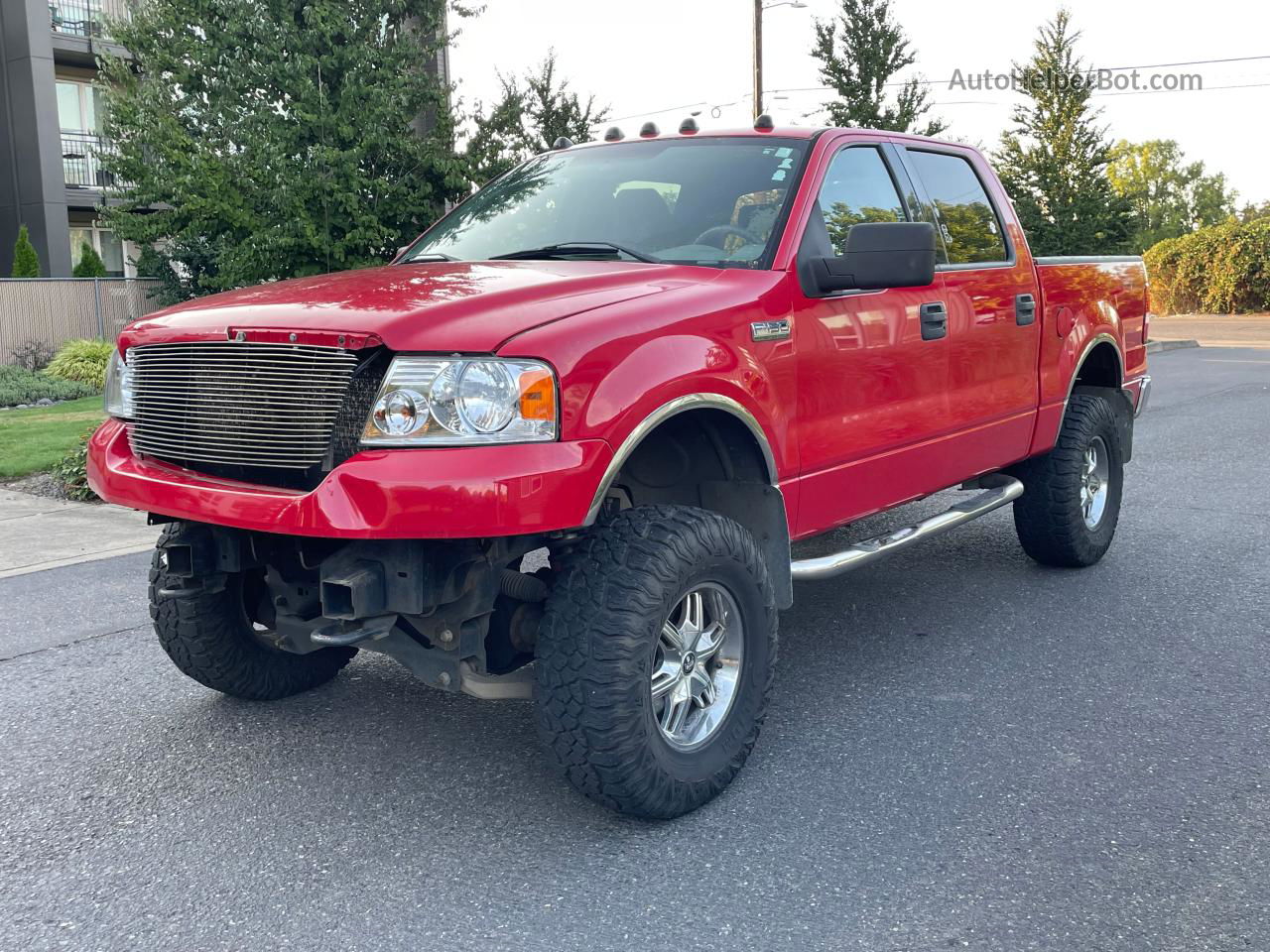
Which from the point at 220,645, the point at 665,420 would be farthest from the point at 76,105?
the point at 665,420

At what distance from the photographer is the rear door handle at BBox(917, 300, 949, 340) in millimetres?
4758

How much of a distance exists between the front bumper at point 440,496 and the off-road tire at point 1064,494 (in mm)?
3399

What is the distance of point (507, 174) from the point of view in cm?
534

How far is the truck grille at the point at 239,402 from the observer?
325cm

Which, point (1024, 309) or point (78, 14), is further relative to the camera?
point (78, 14)

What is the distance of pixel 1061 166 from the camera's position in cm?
2395

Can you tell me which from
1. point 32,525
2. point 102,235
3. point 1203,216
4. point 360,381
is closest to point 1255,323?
point 102,235

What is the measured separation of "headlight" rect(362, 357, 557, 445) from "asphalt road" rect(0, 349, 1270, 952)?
1.13 m

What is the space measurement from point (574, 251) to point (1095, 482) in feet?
11.1

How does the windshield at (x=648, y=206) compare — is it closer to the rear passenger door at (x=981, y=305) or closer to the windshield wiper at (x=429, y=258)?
the windshield wiper at (x=429, y=258)

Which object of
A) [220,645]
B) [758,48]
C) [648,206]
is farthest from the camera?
[758,48]

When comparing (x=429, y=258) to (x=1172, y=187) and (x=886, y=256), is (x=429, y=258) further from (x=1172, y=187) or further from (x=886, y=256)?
(x=1172, y=187)

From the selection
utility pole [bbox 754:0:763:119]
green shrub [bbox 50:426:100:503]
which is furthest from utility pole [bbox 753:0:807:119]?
green shrub [bbox 50:426:100:503]

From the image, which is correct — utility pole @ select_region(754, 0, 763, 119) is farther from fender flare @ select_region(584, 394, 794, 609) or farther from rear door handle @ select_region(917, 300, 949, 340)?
fender flare @ select_region(584, 394, 794, 609)
